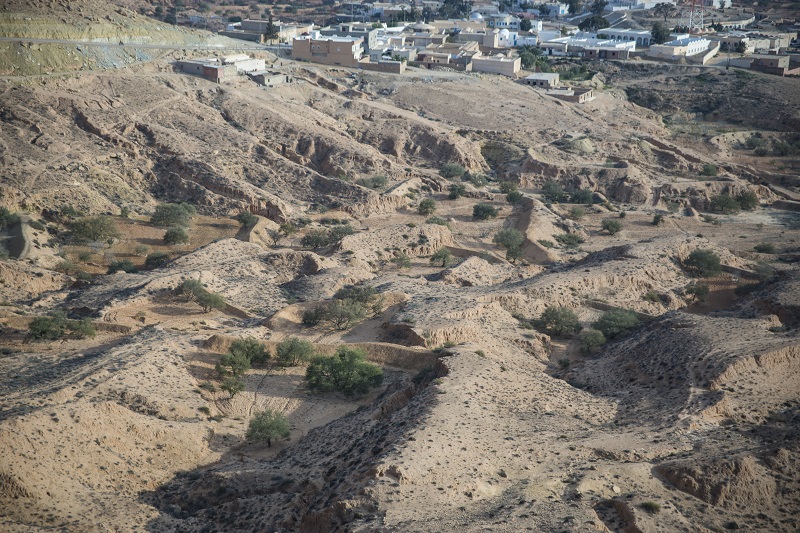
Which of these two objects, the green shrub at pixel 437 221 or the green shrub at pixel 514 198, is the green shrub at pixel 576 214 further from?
the green shrub at pixel 437 221

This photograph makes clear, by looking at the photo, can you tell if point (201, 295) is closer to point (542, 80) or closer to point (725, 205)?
point (725, 205)

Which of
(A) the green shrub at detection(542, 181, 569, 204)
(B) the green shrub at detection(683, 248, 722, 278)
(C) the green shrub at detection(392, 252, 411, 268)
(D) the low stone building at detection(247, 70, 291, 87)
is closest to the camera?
(B) the green shrub at detection(683, 248, 722, 278)

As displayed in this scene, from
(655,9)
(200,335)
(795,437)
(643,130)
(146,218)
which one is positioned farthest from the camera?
Answer: (655,9)

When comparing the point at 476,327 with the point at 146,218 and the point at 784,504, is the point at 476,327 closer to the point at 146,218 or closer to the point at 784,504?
the point at 784,504

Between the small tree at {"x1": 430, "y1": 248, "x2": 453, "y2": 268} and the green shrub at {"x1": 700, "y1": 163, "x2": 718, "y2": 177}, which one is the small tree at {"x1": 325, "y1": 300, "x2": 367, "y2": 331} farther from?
the green shrub at {"x1": 700, "y1": 163, "x2": 718, "y2": 177}

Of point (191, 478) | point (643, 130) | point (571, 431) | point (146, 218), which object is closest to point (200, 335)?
point (191, 478)

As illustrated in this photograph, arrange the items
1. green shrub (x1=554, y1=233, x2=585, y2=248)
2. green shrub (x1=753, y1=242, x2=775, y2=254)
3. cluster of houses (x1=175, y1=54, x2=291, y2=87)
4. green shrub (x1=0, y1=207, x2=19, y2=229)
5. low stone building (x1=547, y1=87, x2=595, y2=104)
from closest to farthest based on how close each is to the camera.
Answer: green shrub (x1=0, y1=207, x2=19, y2=229) < green shrub (x1=753, y1=242, x2=775, y2=254) < green shrub (x1=554, y1=233, x2=585, y2=248) < cluster of houses (x1=175, y1=54, x2=291, y2=87) < low stone building (x1=547, y1=87, x2=595, y2=104)

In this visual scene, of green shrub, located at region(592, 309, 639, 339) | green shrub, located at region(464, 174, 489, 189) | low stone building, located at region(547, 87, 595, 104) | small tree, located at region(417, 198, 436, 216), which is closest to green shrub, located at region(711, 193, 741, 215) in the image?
green shrub, located at region(464, 174, 489, 189)
